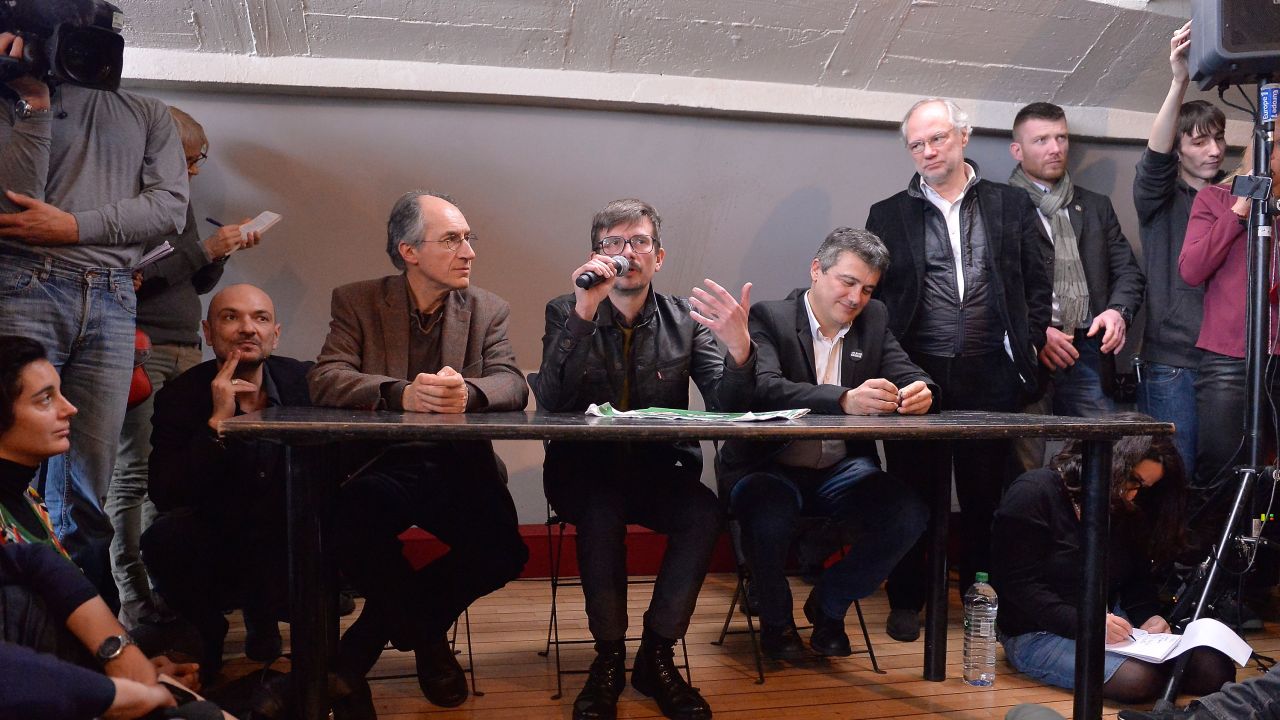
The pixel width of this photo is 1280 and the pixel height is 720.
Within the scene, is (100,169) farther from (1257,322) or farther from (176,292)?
(1257,322)

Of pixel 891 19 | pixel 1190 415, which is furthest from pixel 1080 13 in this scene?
pixel 1190 415

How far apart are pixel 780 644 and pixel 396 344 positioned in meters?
1.40

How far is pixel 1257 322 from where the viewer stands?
2.99m

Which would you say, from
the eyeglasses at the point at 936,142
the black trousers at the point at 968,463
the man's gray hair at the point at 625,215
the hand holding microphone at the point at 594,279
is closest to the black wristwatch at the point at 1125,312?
the black trousers at the point at 968,463

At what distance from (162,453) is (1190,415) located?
337 cm

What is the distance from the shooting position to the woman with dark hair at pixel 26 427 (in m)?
2.13

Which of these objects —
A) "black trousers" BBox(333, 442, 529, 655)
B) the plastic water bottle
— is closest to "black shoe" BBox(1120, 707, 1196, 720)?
the plastic water bottle

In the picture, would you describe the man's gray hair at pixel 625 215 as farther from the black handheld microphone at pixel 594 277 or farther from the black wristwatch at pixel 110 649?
the black wristwatch at pixel 110 649

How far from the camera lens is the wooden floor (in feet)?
8.66

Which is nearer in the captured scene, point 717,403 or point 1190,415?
point 717,403

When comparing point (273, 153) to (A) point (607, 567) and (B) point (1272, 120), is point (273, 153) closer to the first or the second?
(A) point (607, 567)

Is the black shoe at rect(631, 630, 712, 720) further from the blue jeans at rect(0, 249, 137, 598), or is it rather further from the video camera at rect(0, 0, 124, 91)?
the video camera at rect(0, 0, 124, 91)

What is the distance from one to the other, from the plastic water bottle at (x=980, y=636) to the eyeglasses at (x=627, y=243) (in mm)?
1312

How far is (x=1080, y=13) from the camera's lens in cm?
412
